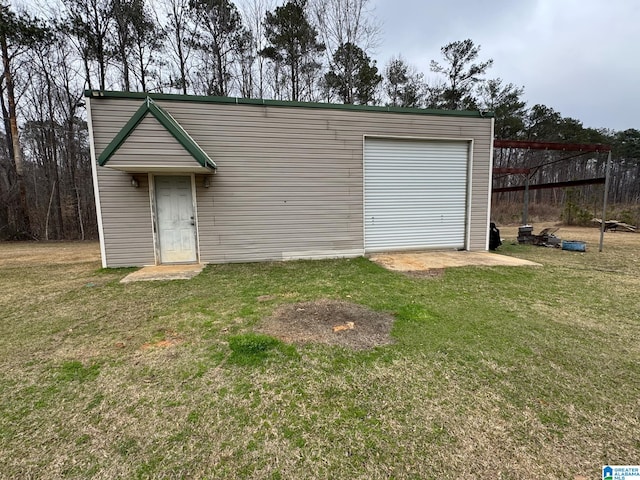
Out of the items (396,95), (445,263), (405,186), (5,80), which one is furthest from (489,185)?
(5,80)

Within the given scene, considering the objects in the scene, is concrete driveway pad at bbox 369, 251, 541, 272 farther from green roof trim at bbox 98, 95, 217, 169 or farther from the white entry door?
green roof trim at bbox 98, 95, 217, 169

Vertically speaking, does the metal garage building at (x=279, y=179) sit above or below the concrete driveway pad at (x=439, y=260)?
above

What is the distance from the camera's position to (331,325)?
341cm

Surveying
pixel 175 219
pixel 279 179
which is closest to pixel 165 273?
pixel 175 219

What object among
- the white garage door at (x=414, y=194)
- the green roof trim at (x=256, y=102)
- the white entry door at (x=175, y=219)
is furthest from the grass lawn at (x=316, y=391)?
the green roof trim at (x=256, y=102)

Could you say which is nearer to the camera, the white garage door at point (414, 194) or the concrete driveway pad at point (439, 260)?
the concrete driveway pad at point (439, 260)

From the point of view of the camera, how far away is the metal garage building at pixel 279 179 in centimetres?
622

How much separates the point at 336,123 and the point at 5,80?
15.2 metres

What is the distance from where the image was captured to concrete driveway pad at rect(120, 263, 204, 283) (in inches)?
225

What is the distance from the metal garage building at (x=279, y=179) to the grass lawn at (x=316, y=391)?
274cm

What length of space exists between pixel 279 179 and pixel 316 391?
18.9 feet

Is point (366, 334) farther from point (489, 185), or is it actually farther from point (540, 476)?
point (489, 185)

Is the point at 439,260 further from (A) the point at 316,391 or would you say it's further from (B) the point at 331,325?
(A) the point at 316,391

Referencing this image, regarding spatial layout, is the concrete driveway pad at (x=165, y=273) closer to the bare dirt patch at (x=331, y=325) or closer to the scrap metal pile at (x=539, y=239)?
the bare dirt patch at (x=331, y=325)
